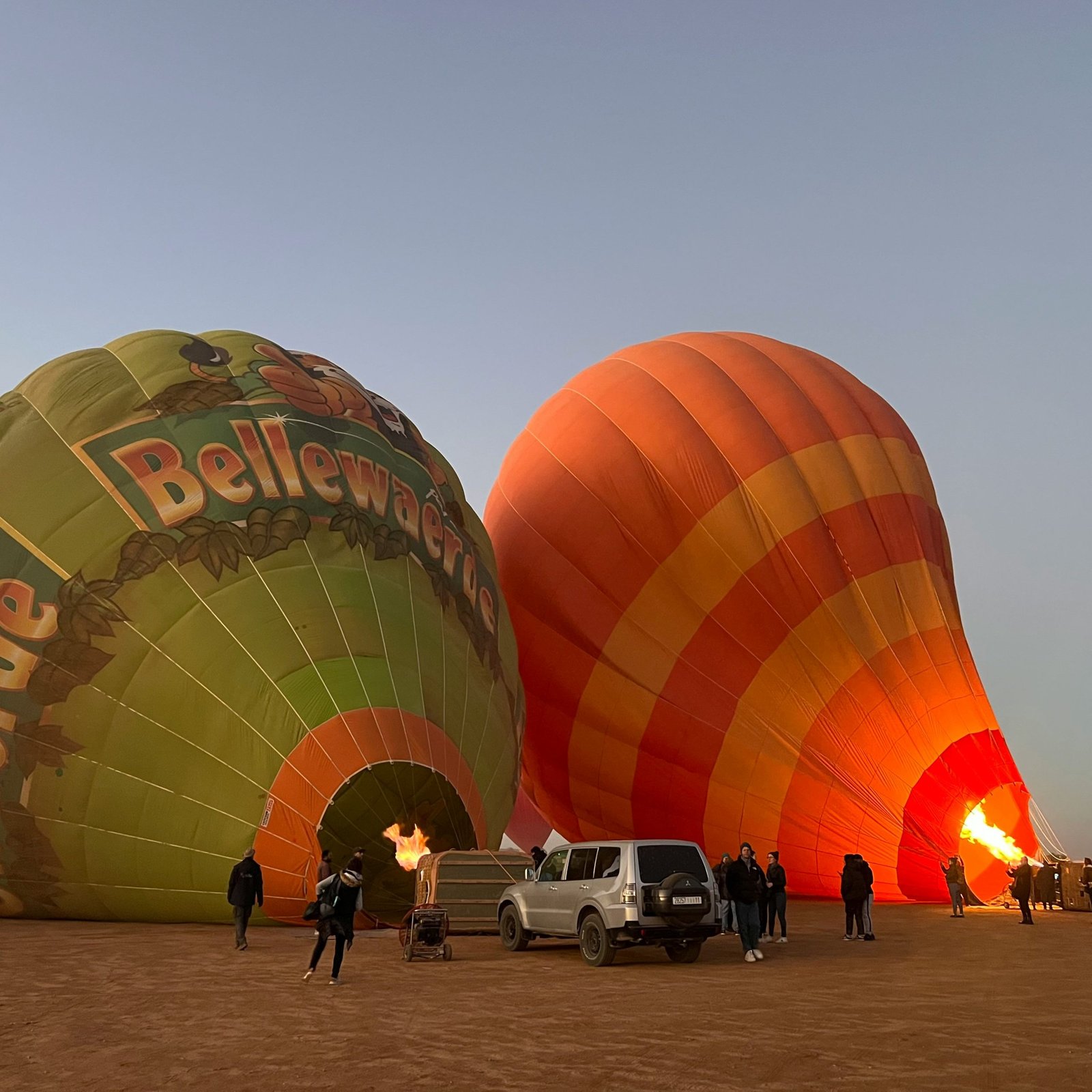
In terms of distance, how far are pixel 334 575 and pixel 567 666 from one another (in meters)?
6.54

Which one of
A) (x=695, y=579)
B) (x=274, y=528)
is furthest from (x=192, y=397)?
(x=695, y=579)

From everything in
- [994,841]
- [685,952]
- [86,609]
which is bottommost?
[685,952]

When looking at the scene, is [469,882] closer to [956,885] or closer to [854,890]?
[854,890]

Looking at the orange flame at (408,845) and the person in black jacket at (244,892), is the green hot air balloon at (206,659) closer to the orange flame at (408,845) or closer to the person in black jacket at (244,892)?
the orange flame at (408,845)

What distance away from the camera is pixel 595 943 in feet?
34.1

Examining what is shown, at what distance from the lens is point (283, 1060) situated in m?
5.90

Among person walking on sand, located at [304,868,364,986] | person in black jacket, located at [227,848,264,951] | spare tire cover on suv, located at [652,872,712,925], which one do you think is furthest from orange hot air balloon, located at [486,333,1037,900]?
person walking on sand, located at [304,868,364,986]

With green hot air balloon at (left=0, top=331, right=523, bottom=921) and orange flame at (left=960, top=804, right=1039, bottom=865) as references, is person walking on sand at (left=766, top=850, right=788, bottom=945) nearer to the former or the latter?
green hot air balloon at (left=0, top=331, right=523, bottom=921)

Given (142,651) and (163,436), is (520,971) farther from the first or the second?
(163,436)

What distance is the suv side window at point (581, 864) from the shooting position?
35.8ft

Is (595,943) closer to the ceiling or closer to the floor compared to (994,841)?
closer to the floor

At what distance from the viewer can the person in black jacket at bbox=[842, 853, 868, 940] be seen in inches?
485

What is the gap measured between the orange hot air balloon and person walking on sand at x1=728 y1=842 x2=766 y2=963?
6.39 metres

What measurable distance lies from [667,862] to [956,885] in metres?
6.82
